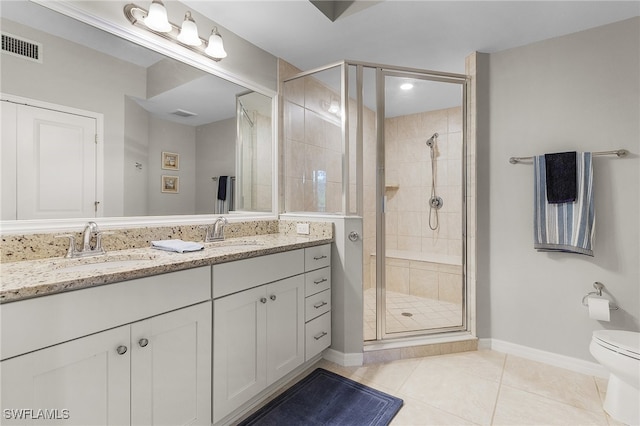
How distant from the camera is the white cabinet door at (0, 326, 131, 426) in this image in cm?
85

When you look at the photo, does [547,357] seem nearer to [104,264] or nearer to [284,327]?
[284,327]

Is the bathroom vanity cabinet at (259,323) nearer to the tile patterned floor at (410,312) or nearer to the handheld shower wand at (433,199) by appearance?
the tile patterned floor at (410,312)

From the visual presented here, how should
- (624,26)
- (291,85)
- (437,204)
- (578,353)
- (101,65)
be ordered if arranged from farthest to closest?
(437,204) < (291,85) < (578,353) < (624,26) < (101,65)

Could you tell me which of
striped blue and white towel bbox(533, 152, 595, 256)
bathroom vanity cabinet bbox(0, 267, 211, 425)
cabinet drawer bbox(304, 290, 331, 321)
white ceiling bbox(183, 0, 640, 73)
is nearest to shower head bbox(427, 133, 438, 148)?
white ceiling bbox(183, 0, 640, 73)

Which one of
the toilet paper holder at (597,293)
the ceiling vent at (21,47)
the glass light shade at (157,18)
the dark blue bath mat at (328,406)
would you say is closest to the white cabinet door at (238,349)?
the dark blue bath mat at (328,406)

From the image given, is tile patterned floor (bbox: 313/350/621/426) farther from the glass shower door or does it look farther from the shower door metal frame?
the glass shower door

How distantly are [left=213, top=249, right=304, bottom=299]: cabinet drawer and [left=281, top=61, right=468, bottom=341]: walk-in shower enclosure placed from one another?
0.59 metres

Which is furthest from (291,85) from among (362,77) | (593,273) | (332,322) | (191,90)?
(593,273)

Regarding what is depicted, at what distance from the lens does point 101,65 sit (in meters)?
1.51

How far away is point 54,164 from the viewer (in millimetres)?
1355

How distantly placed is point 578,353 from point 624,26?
7.21 feet

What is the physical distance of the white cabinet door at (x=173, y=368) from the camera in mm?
1104

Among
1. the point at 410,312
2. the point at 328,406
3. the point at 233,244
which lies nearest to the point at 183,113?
the point at 233,244

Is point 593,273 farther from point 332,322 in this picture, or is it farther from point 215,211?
point 215,211
